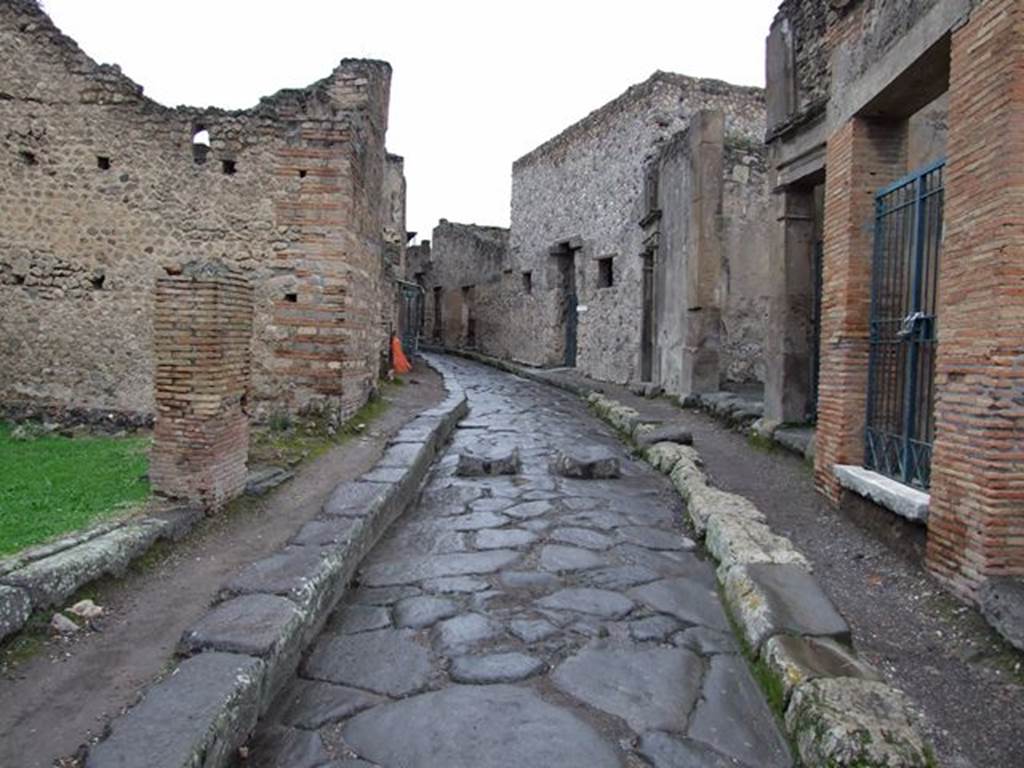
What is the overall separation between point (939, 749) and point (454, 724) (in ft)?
5.30

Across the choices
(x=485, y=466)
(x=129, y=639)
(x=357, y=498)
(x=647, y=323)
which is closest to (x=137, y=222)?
(x=485, y=466)

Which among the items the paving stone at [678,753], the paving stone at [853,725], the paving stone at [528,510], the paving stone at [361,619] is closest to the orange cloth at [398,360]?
the paving stone at [528,510]

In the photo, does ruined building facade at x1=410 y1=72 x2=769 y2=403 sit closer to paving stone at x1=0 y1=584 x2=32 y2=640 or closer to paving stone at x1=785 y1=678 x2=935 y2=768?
paving stone at x1=785 y1=678 x2=935 y2=768

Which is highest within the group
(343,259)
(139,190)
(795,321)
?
(139,190)

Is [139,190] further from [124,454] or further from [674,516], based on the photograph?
[674,516]

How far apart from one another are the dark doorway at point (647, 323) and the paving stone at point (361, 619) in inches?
460

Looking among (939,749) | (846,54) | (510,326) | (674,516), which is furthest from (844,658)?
(510,326)

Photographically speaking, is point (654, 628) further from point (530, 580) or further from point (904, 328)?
point (904, 328)

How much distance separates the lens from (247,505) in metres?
5.10

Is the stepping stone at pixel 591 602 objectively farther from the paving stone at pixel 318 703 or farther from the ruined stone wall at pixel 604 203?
the ruined stone wall at pixel 604 203

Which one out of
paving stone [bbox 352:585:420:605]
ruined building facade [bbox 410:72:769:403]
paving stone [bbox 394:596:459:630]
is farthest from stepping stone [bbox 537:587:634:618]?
ruined building facade [bbox 410:72:769:403]

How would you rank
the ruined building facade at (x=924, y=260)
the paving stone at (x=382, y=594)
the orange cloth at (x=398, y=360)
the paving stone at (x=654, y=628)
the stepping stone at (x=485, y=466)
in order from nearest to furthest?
the paving stone at (x=654, y=628), the ruined building facade at (x=924, y=260), the paving stone at (x=382, y=594), the stepping stone at (x=485, y=466), the orange cloth at (x=398, y=360)

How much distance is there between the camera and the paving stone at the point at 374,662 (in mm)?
2977

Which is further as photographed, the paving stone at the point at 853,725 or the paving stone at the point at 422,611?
the paving stone at the point at 422,611
